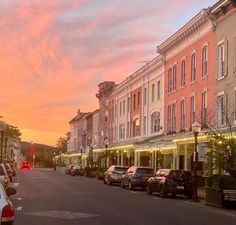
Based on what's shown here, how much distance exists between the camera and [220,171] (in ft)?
93.5

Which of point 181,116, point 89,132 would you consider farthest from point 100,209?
point 89,132

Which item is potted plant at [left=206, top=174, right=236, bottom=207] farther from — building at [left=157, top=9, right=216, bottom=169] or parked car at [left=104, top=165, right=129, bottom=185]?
parked car at [left=104, top=165, right=129, bottom=185]

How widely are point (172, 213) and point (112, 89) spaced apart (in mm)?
58658

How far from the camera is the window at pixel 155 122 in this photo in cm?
5669

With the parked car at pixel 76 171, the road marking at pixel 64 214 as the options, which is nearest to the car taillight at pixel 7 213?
the road marking at pixel 64 214

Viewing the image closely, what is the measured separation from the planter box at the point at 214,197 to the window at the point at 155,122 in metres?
29.2

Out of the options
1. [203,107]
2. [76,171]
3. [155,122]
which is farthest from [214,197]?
[76,171]

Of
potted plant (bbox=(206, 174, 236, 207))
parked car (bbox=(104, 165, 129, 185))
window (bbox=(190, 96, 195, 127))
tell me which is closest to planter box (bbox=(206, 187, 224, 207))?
potted plant (bbox=(206, 174, 236, 207))

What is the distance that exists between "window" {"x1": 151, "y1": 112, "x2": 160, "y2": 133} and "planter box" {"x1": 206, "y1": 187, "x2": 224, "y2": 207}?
29.2 meters

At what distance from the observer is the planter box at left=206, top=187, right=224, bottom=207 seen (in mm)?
25798

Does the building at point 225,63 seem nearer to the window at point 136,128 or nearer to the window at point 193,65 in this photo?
the window at point 193,65

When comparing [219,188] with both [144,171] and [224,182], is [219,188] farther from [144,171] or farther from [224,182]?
[144,171]

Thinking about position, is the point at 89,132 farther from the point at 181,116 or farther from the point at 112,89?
the point at 181,116

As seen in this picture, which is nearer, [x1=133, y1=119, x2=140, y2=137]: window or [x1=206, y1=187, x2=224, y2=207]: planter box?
[x1=206, y1=187, x2=224, y2=207]: planter box
